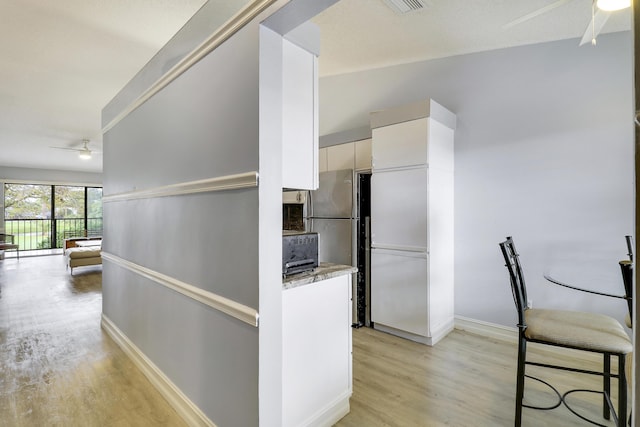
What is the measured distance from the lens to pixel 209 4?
1832mm

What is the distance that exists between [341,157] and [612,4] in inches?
99.8

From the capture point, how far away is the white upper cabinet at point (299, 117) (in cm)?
166

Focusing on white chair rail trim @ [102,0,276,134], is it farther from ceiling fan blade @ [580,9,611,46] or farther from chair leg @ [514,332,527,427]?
chair leg @ [514,332,527,427]

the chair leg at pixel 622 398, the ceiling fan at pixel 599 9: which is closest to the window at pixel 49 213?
the ceiling fan at pixel 599 9

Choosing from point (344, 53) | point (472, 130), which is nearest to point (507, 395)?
point (472, 130)

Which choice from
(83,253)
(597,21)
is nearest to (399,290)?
(597,21)

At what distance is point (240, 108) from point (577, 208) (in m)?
2.87

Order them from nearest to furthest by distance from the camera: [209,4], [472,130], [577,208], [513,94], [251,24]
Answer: [251,24] → [209,4] → [577,208] → [513,94] → [472,130]

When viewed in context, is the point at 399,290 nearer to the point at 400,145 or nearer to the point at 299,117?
the point at 400,145

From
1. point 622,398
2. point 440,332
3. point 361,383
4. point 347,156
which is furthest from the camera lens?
point 347,156

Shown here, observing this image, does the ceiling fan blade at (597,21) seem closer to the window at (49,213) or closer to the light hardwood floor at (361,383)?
the light hardwood floor at (361,383)

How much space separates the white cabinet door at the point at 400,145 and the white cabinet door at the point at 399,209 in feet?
0.29

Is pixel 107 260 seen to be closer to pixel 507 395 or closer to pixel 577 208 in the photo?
pixel 507 395

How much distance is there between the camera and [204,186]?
1766mm
